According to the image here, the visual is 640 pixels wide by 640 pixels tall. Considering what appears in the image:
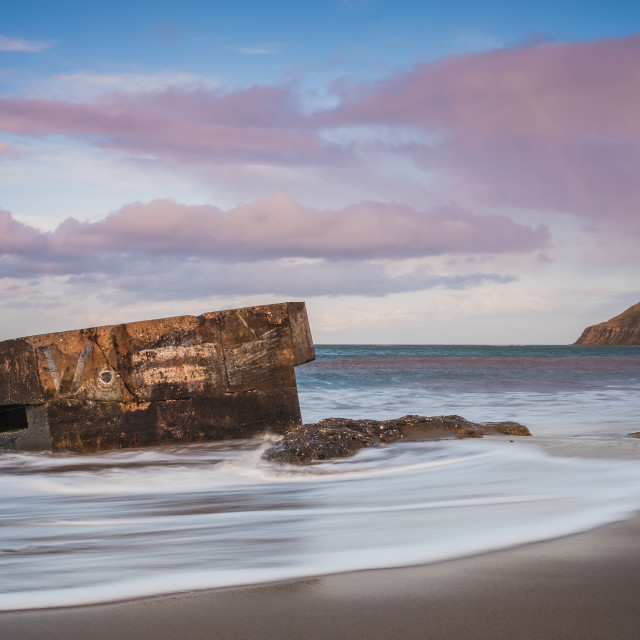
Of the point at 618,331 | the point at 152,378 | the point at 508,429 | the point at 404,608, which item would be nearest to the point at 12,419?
the point at 152,378

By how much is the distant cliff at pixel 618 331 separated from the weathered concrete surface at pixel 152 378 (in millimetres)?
103444

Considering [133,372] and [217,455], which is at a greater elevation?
[133,372]

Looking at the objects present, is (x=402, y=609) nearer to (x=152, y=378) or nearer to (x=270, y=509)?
(x=270, y=509)

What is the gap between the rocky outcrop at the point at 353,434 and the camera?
4.62m

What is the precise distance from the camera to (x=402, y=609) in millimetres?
1761

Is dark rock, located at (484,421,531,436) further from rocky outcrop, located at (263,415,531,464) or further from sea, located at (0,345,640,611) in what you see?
sea, located at (0,345,640,611)

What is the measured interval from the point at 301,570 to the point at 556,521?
3.52ft

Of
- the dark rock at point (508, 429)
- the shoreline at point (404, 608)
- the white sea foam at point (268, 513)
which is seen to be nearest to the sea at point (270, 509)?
the white sea foam at point (268, 513)

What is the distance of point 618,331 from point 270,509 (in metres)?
110

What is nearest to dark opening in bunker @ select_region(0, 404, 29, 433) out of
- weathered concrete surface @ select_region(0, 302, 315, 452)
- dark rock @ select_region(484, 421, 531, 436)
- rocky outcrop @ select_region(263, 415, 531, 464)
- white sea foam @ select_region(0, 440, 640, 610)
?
weathered concrete surface @ select_region(0, 302, 315, 452)

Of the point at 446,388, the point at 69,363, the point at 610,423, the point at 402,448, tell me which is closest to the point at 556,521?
the point at 402,448

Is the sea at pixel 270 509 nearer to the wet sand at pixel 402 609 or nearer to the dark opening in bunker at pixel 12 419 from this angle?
the wet sand at pixel 402 609

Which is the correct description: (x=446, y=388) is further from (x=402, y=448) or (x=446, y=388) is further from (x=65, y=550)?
(x=65, y=550)

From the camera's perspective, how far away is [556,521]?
2650 mm
